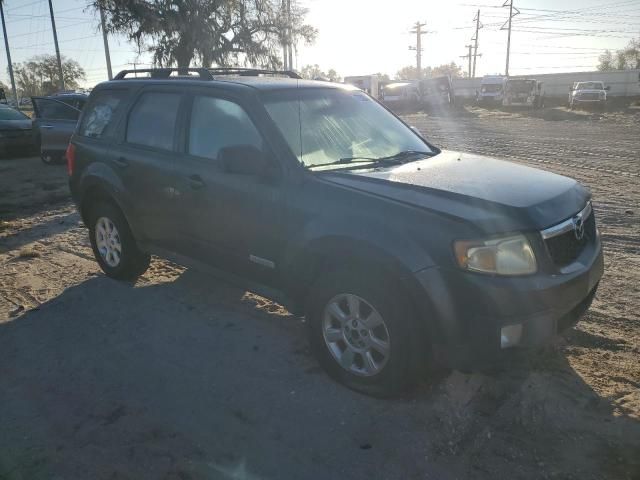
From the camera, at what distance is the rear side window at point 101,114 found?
16.3 feet

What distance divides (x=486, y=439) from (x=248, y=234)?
78.8 inches

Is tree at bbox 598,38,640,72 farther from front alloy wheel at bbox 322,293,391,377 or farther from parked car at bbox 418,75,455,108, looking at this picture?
front alloy wheel at bbox 322,293,391,377

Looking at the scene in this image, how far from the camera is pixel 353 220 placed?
3.05 metres

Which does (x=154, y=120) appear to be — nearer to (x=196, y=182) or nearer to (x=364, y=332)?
(x=196, y=182)

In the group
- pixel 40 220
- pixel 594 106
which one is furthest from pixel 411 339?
pixel 594 106

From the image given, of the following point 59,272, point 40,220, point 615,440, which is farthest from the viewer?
point 40,220

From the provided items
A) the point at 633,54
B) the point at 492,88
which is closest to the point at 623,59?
the point at 633,54

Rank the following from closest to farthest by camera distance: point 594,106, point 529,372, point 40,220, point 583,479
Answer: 1. point 583,479
2. point 529,372
3. point 40,220
4. point 594,106

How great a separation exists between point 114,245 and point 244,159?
244cm

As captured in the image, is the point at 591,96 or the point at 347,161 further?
the point at 591,96

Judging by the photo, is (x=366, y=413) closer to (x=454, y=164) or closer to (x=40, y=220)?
(x=454, y=164)

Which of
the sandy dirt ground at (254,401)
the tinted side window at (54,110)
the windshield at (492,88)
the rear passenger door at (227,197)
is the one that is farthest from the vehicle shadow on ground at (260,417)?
the windshield at (492,88)

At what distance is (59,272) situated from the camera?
221 inches

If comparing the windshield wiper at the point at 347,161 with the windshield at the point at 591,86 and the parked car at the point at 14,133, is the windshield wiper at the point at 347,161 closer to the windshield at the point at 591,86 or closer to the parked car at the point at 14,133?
the parked car at the point at 14,133
